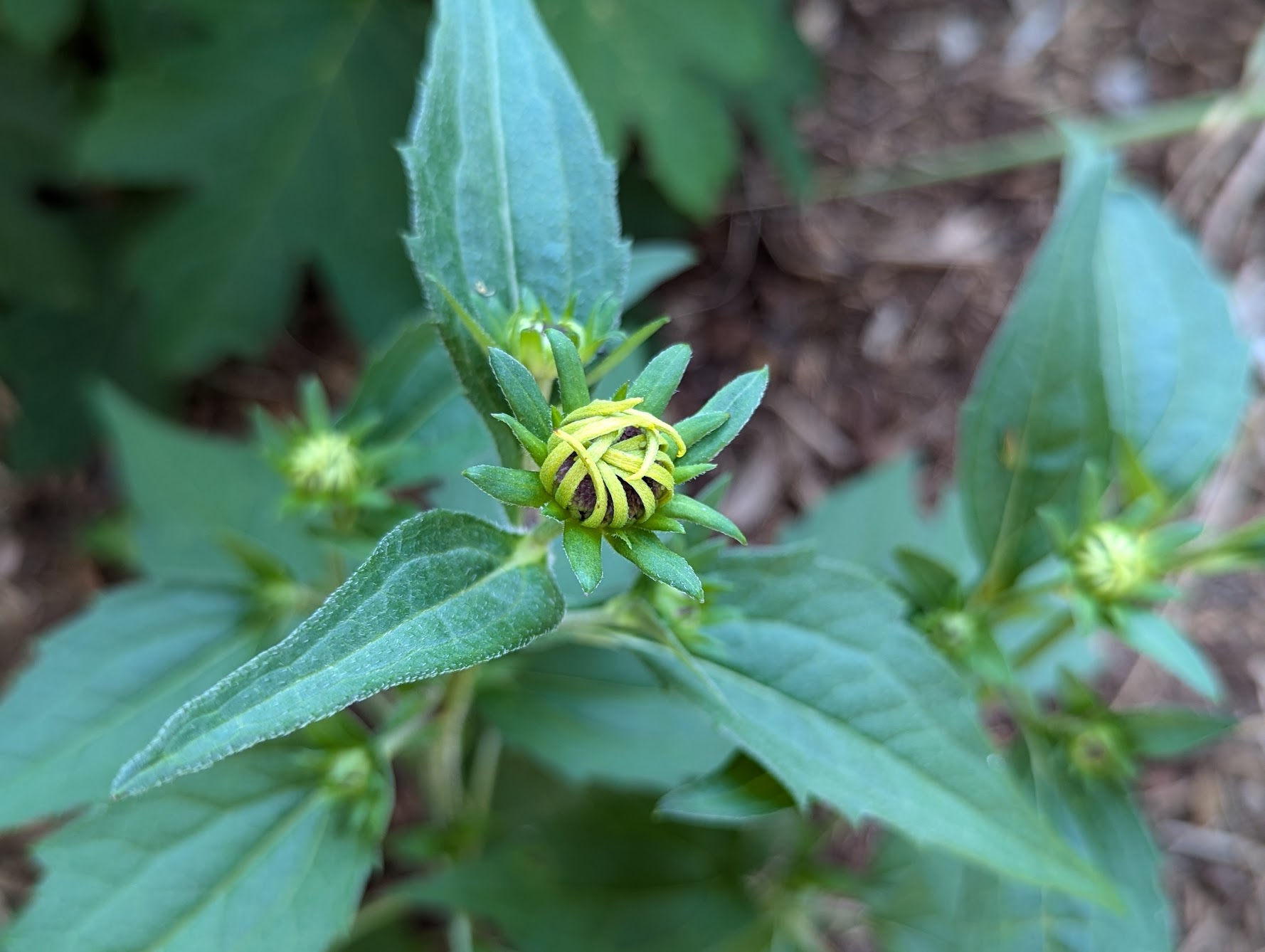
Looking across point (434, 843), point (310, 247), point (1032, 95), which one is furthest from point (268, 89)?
point (1032, 95)

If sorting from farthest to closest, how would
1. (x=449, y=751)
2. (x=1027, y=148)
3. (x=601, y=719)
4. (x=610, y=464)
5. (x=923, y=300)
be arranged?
(x=1027, y=148) → (x=923, y=300) → (x=601, y=719) → (x=449, y=751) → (x=610, y=464)

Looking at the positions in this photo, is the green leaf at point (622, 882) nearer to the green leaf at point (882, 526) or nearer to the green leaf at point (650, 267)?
the green leaf at point (882, 526)

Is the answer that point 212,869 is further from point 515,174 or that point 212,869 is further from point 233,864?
point 515,174

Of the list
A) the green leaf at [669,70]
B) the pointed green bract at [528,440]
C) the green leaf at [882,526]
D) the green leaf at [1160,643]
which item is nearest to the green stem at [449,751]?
the pointed green bract at [528,440]

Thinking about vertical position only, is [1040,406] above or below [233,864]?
above

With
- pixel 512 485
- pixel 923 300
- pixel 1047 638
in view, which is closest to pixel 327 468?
pixel 512 485

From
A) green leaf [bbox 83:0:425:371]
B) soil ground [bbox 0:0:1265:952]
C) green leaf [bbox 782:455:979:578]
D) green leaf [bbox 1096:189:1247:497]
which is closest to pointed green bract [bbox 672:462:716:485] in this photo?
green leaf [bbox 1096:189:1247:497]

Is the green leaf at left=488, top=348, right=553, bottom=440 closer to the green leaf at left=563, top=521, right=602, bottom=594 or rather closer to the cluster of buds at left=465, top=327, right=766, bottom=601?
the cluster of buds at left=465, top=327, right=766, bottom=601
